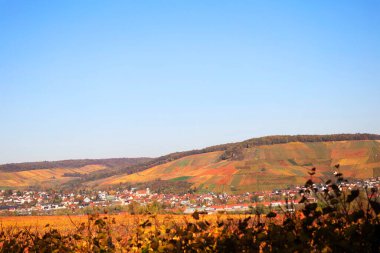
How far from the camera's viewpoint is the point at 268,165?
133 metres

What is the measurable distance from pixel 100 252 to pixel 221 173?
129 m

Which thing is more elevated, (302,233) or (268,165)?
(268,165)

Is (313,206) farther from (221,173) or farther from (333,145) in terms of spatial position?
(333,145)

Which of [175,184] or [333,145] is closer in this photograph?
[175,184]

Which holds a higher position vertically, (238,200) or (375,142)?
(375,142)

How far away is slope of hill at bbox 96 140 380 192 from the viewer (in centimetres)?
11362

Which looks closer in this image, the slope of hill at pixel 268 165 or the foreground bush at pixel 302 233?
the foreground bush at pixel 302 233

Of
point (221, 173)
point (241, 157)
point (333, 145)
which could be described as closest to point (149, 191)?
point (221, 173)

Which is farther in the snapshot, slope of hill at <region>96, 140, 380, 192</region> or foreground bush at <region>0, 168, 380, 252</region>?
slope of hill at <region>96, 140, 380, 192</region>

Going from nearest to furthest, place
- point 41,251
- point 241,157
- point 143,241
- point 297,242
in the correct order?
1. point 297,242
2. point 41,251
3. point 143,241
4. point 241,157

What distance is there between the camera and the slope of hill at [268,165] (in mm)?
113625

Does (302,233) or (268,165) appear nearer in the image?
(302,233)

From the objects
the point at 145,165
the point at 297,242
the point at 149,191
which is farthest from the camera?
the point at 145,165

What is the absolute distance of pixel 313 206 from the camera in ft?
14.5
